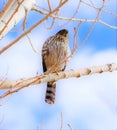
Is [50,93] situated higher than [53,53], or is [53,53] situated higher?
[53,53]

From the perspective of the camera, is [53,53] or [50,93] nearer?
[50,93]

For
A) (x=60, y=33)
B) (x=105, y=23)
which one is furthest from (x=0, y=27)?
(x=60, y=33)

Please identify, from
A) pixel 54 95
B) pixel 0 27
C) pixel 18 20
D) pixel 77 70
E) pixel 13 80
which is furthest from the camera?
pixel 54 95

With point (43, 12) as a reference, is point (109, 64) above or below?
below

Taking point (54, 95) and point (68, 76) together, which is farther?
point (54, 95)

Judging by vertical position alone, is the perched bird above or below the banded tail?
above

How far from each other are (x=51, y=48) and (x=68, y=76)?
260 cm

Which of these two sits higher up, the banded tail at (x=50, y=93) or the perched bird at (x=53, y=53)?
the perched bird at (x=53, y=53)

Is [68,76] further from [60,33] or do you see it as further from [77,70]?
[60,33]

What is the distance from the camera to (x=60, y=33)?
6547mm

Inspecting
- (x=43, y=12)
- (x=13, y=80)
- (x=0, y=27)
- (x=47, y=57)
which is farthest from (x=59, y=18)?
(x=47, y=57)

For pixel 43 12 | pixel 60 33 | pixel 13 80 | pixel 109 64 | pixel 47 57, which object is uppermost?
pixel 60 33

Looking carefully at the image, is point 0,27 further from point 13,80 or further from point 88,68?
point 88,68

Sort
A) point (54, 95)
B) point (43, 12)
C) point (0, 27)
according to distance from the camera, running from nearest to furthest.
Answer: point (0, 27), point (43, 12), point (54, 95)
